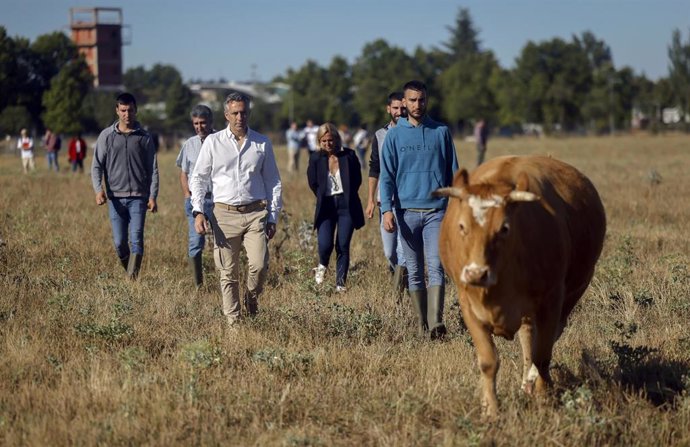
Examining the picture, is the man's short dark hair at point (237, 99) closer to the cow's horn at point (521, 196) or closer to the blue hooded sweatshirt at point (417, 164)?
the blue hooded sweatshirt at point (417, 164)

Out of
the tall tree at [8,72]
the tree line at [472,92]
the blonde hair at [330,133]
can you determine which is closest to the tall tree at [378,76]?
the tree line at [472,92]

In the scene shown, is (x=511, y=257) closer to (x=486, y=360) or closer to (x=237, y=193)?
(x=486, y=360)

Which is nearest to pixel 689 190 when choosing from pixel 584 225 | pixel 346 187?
pixel 346 187

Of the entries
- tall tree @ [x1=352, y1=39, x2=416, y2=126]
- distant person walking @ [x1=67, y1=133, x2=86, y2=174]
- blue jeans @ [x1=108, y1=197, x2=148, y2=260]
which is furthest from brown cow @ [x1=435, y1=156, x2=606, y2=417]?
tall tree @ [x1=352, y1=39, x2=416, y2=126]

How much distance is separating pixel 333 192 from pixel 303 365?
15.8 feet

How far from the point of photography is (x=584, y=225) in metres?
8.54

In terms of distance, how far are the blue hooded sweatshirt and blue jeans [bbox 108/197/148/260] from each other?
13.0ft

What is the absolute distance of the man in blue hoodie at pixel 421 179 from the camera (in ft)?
31.1

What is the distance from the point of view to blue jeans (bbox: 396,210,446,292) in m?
9.48

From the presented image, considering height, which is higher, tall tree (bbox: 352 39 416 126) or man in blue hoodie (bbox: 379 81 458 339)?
tall tree (bbox: 352 39 416 126)

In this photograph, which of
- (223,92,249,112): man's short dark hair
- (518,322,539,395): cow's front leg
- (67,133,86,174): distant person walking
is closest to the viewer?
(518,322,539,395): cow's front leg

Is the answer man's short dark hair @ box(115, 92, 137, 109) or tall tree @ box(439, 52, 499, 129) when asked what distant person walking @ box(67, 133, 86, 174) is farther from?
tall tree @ box(439, 52, 499, 129)

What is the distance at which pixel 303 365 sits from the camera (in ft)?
26.8

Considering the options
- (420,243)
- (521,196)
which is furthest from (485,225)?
(420,243)
